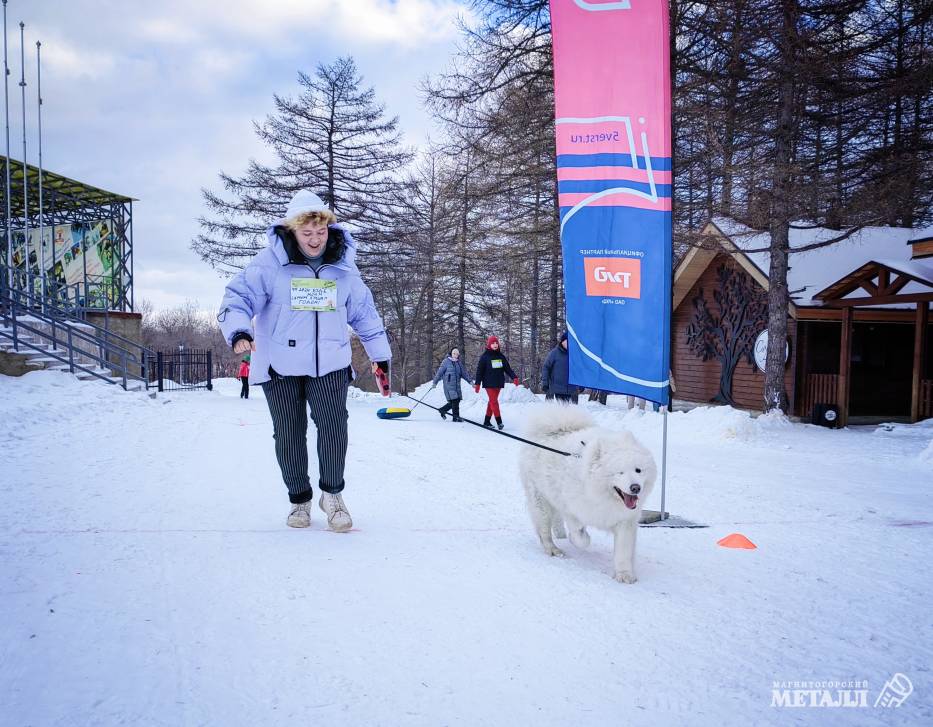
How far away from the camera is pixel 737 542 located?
4215 millimetres

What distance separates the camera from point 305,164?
24.0 metres

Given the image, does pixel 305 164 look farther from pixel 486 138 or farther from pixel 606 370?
pixel 606 370

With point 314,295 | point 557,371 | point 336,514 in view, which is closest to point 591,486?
point 336,514

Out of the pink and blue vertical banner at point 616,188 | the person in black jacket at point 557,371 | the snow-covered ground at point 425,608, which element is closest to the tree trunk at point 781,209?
the person in black jacket at point 557,371

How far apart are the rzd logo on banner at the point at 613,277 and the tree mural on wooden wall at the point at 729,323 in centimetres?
1295

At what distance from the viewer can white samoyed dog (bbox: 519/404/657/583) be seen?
3.44 m

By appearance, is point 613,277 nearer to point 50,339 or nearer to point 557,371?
point 557,371

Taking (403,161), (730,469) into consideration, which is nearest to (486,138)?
(403,161)

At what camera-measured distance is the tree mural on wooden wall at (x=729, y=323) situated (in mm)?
17266

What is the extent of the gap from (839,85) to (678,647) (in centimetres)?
1539

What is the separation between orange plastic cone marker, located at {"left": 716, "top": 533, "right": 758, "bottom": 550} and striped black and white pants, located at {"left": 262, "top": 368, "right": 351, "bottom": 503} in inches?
103

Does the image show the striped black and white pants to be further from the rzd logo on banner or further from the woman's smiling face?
the rzd logo on banner

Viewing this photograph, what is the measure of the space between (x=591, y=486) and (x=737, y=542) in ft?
4.79

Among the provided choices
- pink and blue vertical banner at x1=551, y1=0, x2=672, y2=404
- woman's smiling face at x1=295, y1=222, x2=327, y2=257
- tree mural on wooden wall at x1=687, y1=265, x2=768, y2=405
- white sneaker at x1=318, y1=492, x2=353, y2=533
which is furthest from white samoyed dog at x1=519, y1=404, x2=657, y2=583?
tree mural on wooden wall at x1=687, y1=265, x2=768, y2=405
